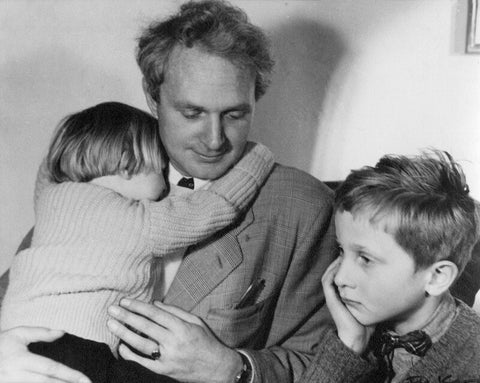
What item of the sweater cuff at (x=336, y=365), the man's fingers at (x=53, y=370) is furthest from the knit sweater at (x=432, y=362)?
the man's fingers at (x=53, y=370)

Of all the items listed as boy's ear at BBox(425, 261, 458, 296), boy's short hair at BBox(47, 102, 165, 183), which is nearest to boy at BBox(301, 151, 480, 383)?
boy's ear at BBox(425, 261, 458, 296)

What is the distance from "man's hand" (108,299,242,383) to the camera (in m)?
1.83

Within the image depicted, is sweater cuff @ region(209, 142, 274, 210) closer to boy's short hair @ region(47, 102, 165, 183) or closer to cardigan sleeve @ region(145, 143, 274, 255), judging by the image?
cardigan sleeve @ region(145, 143, 274, 255)

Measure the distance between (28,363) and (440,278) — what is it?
1.23m

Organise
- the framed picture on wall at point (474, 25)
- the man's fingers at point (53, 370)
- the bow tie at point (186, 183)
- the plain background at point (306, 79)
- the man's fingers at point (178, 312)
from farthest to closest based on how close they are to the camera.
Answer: the plain background at point (306, 79)
the framed picture on wall at point (474, 25)
the bow tie at point (186, 183)
the man's fingers at point (178, 312)
the man's fingers at point (53, 370)

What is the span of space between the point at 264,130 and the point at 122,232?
143 centimetres

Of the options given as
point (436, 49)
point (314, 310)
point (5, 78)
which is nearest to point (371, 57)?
point (436, 49)

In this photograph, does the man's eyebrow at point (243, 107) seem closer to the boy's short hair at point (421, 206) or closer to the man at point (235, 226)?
the man at point (235, 226)

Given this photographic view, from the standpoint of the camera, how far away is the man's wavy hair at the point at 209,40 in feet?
6.91

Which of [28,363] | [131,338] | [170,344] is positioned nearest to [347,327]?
[170,344]

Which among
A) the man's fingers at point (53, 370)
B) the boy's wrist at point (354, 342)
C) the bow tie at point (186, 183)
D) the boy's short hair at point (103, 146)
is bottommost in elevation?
the boy's wrist at point (354, 342)

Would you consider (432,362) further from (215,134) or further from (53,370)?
(53,370)

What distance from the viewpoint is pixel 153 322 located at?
1.88m

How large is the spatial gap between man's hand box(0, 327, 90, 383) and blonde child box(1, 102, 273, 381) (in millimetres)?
54
